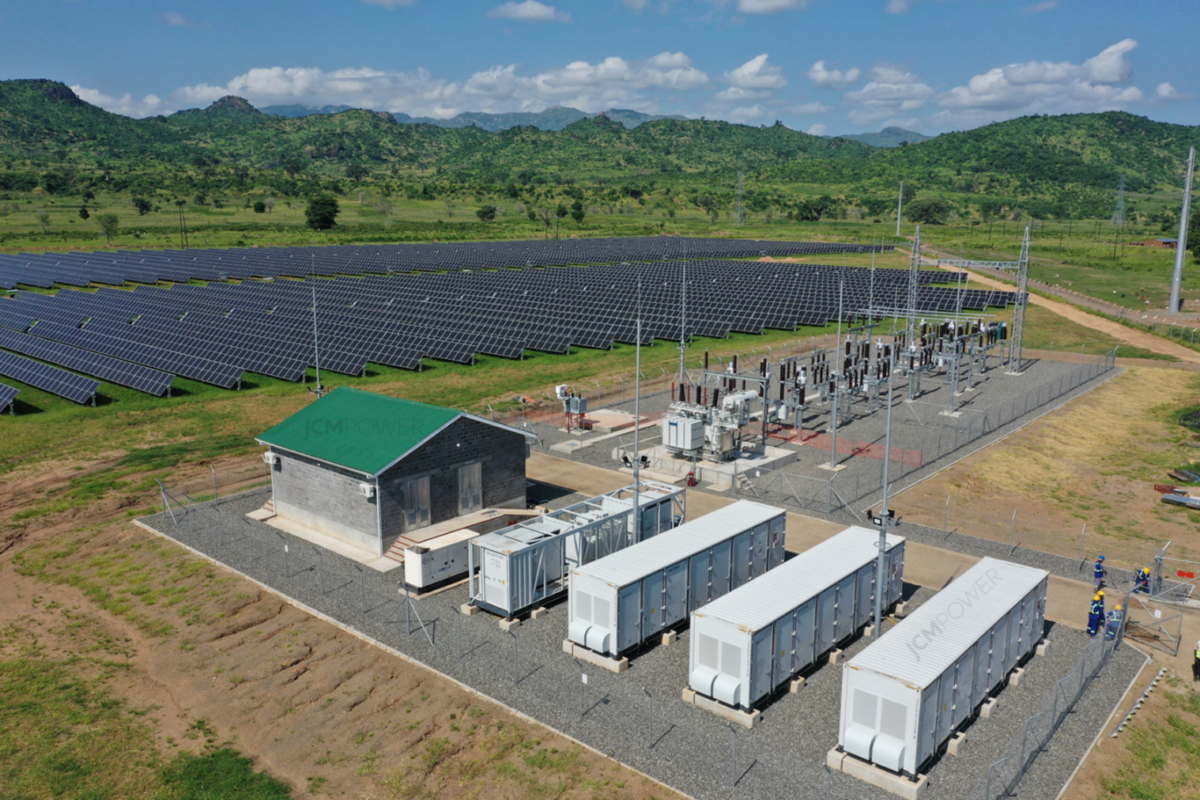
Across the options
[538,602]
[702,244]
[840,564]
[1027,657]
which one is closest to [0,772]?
[538,602]

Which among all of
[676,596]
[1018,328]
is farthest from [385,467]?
[1018,328]

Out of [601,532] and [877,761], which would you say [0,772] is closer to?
[601,532]

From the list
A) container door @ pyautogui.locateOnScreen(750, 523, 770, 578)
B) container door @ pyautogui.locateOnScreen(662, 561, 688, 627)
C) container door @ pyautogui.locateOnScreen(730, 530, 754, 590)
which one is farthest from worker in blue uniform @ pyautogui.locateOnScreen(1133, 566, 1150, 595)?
container door @ pyautogui.locateOnScreen(662, 561, 688, 627)

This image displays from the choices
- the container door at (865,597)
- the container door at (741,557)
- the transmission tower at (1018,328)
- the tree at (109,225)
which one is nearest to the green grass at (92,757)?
the container door at (741,557)

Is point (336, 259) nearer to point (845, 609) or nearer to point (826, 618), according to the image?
point (845, 609)

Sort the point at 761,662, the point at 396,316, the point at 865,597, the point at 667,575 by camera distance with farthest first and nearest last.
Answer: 1. the point at 396,316
2. the point at 865,597
3. the point at 667,575
4. the point at 761,662
